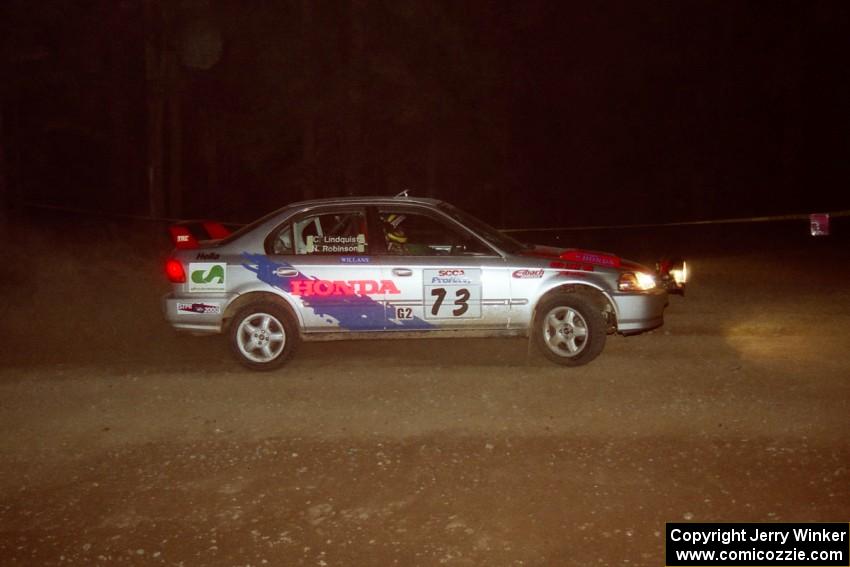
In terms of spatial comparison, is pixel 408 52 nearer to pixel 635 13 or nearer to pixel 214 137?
pixel 214 137

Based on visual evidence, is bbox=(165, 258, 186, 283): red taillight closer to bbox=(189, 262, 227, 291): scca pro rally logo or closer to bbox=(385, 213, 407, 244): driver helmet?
bbox=(189, 262, 227, 291): scca pro rally logo

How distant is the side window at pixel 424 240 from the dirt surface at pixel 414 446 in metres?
1.11

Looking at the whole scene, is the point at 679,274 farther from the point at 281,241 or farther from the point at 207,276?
the point at 207,276

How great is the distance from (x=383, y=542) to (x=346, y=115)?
2945 cm

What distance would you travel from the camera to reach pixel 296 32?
30.4 m

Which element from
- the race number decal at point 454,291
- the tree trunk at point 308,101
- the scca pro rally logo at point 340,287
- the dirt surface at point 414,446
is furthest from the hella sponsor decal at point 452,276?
the tree trunk at point 308,101

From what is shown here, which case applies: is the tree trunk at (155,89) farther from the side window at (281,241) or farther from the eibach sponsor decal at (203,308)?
the side window at (281,241)

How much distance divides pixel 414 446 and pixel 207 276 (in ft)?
11.1

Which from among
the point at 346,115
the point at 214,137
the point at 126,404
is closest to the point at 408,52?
the point at 346,115

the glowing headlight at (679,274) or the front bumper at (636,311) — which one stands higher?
the glowing headlight at (679,274)

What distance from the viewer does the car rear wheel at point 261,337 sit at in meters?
8.56

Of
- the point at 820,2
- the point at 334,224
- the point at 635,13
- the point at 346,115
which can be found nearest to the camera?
the point at 334,224

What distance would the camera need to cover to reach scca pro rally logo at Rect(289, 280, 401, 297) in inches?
336

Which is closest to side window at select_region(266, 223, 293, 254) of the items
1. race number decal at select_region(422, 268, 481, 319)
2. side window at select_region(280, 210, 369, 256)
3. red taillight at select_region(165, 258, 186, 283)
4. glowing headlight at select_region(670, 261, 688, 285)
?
side window at select_region(280, 210, 369, 256)
